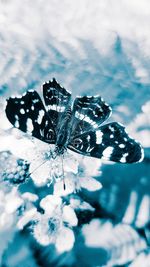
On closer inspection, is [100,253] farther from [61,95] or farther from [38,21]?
[38,21]

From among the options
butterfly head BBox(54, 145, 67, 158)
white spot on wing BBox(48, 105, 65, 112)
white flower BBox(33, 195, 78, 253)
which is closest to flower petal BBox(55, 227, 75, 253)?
white flower BBox(33, 195, 78, 253)

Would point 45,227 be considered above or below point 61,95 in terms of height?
below

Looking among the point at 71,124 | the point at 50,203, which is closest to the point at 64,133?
the point at 71,124

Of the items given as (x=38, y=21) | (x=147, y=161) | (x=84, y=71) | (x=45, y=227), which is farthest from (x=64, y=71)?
(x=45, y=227)

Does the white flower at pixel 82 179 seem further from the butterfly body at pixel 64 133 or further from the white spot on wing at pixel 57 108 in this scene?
the white spot on wing at pixel 57 108

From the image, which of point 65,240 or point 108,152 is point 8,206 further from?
point 108,152

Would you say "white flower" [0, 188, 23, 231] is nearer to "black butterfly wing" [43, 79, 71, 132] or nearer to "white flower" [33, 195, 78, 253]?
"white flower" [33, 195, 78, 253]

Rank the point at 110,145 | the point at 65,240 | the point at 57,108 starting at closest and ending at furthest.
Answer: the point at 65,240, the point at 110,145, the point at 57,108
